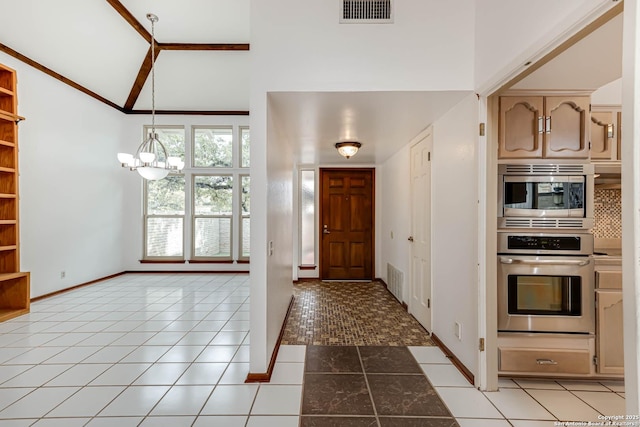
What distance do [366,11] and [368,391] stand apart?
2836 mm

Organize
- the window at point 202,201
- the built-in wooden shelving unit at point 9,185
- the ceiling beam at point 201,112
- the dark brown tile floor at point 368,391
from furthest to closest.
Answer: the window at point 202,201 < the ceiling beam at point 201,112 < the built-in wooden shelving unit at point 9,185 < the dark brown tile floor at point 368,391

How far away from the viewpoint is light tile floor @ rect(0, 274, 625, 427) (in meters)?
1.86

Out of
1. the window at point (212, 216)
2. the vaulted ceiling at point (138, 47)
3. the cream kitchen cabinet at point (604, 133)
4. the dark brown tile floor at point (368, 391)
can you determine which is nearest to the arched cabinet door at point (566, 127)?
the cream kitchen cabinet at point (604, 133)

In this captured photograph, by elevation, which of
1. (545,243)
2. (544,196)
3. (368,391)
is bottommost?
(368,391)

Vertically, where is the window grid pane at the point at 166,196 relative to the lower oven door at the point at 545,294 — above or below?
above

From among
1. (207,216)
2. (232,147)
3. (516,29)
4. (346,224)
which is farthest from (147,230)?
(516,29)

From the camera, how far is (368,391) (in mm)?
2133

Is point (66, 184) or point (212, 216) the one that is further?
point (212, 216)

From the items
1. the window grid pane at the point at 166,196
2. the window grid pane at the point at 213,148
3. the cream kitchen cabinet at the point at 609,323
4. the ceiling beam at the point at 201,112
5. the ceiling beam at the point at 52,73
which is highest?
the ceiling beam at the point at 201,112

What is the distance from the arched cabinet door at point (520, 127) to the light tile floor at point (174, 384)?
68.7 inches

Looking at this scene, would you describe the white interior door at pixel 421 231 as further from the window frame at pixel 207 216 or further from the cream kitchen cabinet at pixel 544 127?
the window frame at pixel 207 216

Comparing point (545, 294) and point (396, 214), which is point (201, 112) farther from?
point (545, 294)

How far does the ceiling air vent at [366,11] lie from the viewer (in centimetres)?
221

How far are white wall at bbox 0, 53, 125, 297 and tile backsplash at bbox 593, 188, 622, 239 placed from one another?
6960mm
